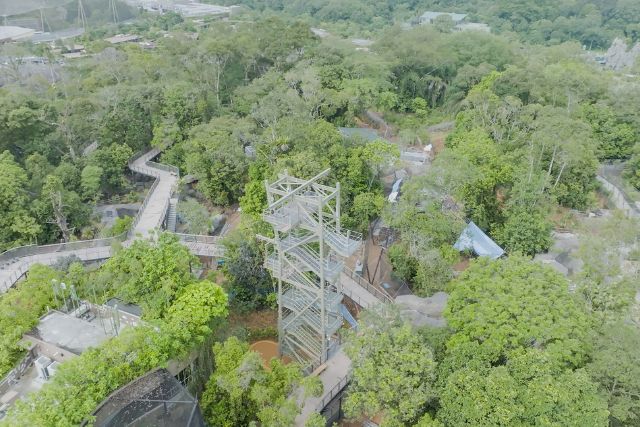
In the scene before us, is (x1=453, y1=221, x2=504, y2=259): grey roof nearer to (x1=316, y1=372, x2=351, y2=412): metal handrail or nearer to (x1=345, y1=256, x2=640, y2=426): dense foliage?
(x1=345, y1=256, x2=640, y2=426): dense foliage

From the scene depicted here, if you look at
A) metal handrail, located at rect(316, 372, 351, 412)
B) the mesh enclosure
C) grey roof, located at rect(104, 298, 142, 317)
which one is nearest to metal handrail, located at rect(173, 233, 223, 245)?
grey roof, located at rect(104, 298, 142, 317)

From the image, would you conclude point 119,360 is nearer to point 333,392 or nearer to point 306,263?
point 306,263

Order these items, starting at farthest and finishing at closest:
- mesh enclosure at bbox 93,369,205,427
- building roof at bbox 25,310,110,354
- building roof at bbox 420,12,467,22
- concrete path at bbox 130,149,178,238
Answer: building roof at bbox 420,12,467,22 < concrete path at bbox 130,149,178,238 < building roof at bbox 25,310,110,354 < mesh enclosure at bbox 93,369,205,427

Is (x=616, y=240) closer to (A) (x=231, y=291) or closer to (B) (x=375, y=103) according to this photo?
(A) (x=231, y=291)

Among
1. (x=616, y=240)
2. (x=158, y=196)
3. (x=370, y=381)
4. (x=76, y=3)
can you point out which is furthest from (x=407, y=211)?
(x=76, y=3)

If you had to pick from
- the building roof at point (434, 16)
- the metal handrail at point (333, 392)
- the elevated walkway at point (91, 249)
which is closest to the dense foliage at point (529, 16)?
the building roof at point (434, 16)

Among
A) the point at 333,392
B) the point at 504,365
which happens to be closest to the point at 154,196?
the point at 333,392

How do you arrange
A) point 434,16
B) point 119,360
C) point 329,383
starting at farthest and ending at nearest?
1. point 434,16
2. point 329,383
3. point 119,360
